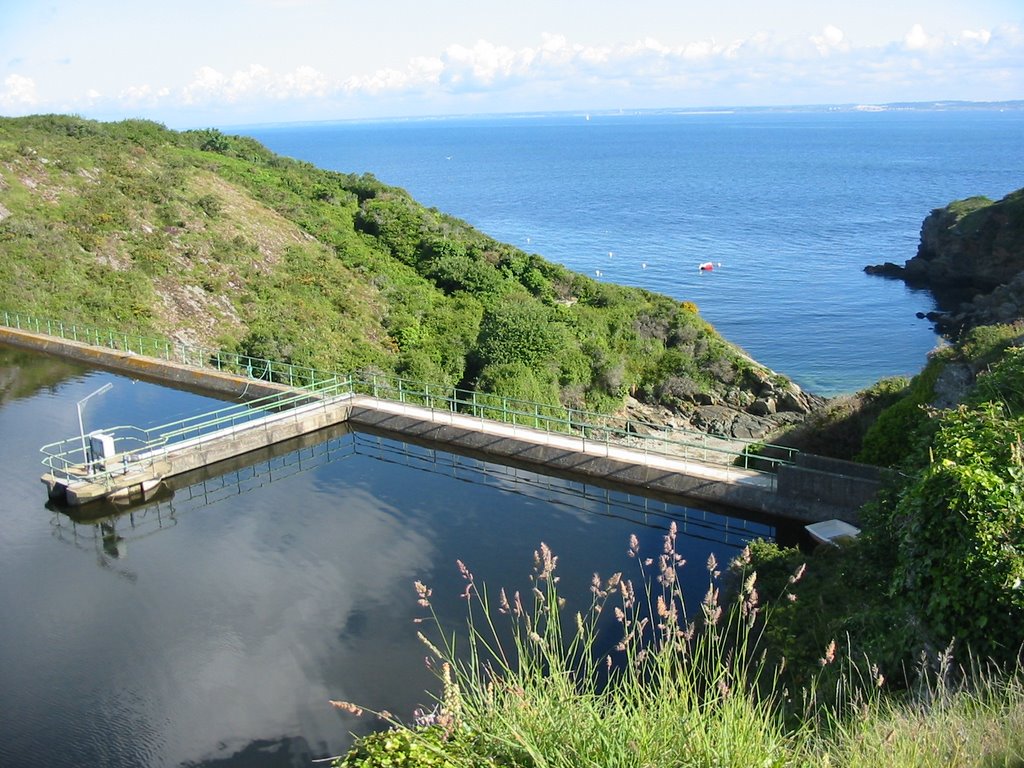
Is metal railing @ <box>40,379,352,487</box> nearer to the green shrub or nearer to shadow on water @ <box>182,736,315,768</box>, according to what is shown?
shadow on water @ <box>182,736,315,768</box>

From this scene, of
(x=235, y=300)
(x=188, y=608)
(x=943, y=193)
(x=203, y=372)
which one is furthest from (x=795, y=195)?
(x=188, y=608)

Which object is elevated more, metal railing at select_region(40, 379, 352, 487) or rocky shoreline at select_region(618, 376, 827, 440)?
metal railing at select_region(40, 379, 352, 487)

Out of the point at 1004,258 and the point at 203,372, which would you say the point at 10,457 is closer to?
the point at 203,372

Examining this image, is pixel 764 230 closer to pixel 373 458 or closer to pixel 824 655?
pixel 373 458

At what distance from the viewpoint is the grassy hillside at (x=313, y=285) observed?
102 ft

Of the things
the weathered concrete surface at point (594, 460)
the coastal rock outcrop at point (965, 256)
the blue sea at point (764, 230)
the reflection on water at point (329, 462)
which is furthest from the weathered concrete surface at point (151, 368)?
the coastal rock outcrop at point (965, 256)

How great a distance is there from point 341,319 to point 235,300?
4.29 metres

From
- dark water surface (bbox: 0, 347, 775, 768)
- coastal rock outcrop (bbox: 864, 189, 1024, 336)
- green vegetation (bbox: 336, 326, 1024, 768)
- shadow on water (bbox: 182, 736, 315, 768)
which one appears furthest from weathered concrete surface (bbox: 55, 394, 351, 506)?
coastal rock outcrop (bbox: 864, 189, 1024, 336)

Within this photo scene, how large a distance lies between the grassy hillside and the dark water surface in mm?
10684

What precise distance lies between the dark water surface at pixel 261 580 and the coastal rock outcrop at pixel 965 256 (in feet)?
142

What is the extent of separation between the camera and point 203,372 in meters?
23.8

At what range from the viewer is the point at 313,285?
37.6 meters

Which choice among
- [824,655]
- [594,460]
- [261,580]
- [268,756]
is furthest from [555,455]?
[268,756]

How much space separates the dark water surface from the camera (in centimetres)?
1044
